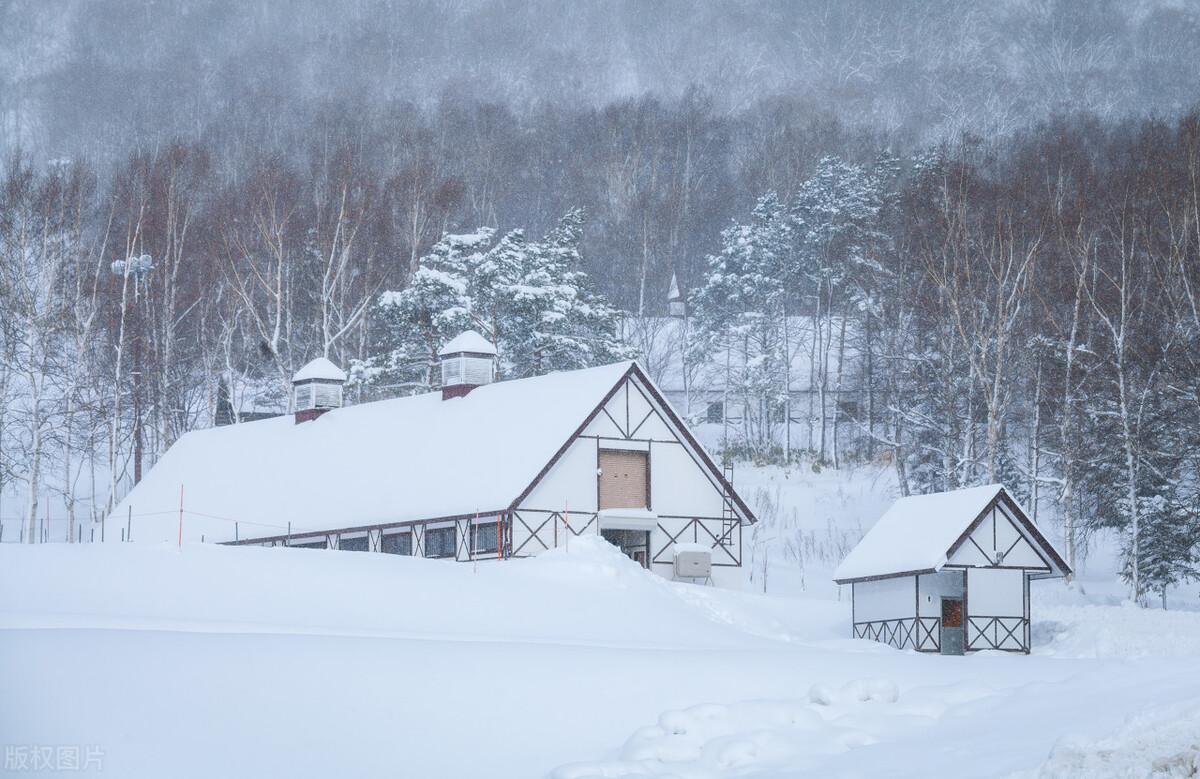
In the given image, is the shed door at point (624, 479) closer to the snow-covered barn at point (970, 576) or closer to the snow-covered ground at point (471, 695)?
the snow-covered barn at point (970, 576)

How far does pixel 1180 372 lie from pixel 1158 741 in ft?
108

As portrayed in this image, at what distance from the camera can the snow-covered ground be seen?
44.1 ft

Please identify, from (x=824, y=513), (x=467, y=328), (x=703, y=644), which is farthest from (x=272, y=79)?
(x=703, y=644)

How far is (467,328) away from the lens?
53.5m

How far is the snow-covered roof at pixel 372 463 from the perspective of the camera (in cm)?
3706

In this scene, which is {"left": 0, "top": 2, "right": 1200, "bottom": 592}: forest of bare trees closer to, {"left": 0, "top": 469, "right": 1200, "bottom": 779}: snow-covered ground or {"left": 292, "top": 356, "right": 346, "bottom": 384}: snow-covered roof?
{"left": 292, "top": 356, "right": 346, "bottom": 384}: snow-covered roof

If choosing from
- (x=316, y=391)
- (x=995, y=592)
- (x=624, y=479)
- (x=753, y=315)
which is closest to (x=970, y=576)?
(x=995, y=592)

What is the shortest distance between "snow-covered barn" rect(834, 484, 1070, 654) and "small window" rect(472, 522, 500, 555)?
363 inches

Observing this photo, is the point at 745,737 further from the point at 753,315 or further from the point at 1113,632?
the point at 753,315

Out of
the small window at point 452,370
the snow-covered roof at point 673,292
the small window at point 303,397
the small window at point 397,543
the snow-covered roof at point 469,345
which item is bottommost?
the small window at point 397,543

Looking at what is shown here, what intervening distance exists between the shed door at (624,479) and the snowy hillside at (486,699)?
1302cm

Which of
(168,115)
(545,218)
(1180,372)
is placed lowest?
(1180,372)

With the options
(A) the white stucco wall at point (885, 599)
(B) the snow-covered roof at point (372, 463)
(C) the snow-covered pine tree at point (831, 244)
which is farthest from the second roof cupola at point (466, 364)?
(C) the snow-covered pine tree at point (831, 244)

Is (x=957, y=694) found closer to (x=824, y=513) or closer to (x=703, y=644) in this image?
(x=703, y=644)
